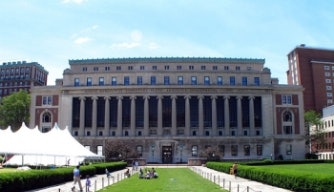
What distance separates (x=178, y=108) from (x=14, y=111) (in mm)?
50086

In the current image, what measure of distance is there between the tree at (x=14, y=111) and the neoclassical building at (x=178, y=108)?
1327 centimetres

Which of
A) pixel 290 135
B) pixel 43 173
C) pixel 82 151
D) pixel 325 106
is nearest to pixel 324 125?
pixel 325 106

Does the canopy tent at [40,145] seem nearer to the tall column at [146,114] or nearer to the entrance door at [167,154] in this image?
the tall column at [146,114]

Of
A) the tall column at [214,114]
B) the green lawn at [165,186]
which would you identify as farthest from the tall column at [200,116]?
the green lawn at [165,186]

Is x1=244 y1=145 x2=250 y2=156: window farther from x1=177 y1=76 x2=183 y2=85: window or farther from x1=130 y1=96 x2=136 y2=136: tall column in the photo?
x1=130 y1=96 x2=136 y2=136: tall column

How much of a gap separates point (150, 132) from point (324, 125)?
60.3 m

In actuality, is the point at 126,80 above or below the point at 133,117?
above

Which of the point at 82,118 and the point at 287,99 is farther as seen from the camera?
the point at 287,99

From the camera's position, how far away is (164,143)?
99.8 metres

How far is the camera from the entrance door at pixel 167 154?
330ft

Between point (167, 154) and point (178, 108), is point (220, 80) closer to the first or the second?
point (178, 108)

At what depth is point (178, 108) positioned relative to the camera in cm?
10369

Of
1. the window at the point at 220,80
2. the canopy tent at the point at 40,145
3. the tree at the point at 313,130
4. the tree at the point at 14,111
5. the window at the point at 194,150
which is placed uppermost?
the window at the point at 220,80

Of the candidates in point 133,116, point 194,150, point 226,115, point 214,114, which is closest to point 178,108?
point 214,114
